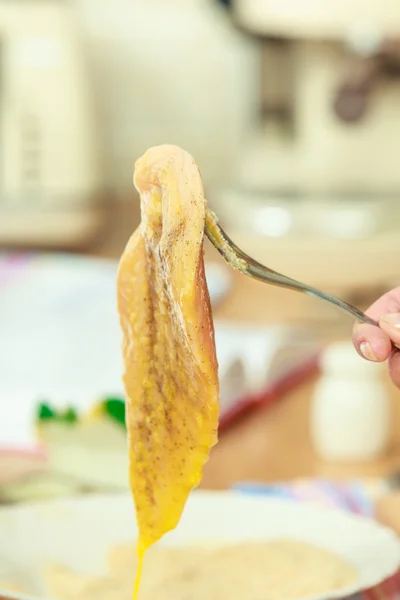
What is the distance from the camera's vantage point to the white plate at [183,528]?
739mm

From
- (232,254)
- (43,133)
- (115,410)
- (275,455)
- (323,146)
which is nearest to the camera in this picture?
(232,254)

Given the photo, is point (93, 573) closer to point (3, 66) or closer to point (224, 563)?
point (224, 563)

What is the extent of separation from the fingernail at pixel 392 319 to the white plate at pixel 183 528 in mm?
142

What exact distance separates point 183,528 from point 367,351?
21 centimetres

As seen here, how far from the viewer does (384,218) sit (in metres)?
1.50

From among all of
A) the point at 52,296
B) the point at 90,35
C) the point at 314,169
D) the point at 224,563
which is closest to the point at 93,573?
the point at 224,563

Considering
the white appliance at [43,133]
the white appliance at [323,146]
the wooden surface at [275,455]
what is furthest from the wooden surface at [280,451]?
the white appliance at [43,133]

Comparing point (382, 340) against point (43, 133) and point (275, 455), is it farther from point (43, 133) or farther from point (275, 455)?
point (43, 133)

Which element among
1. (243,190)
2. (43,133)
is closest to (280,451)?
(243,190)

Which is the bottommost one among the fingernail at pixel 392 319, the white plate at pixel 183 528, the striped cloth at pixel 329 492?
the striped cloth at pixel 329 492

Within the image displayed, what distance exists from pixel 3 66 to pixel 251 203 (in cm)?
42

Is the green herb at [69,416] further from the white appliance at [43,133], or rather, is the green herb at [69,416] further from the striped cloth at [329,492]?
the white appliance at [43,133]

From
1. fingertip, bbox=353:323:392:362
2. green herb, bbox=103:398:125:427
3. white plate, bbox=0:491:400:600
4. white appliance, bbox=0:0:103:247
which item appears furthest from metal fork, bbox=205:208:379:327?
white appliance, bbox=0:0:103:247

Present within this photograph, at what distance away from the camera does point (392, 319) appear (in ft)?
2.16
